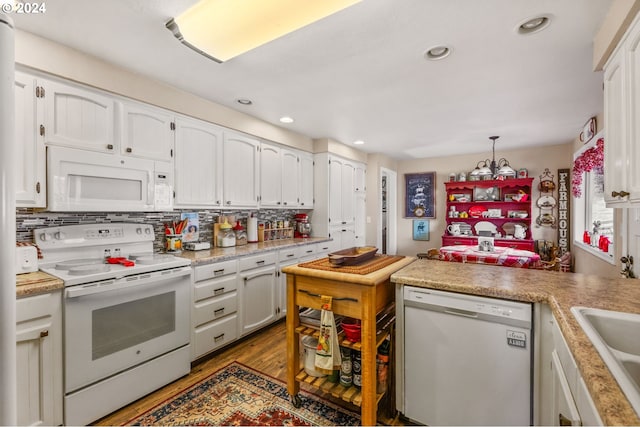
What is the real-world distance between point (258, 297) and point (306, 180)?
6.10 ft

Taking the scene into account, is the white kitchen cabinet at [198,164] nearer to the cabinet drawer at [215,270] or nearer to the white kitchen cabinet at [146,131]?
the white kitchen cabinet at [146,131]

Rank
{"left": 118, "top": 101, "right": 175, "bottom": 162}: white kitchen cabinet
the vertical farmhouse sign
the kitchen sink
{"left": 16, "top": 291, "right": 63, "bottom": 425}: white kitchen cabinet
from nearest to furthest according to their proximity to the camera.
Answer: the kitchen sink → {"left": 16, "top": 291, "right": 63, "bottom": 425}: white kitchen cabinet → {"left": 118, "top": 101, "right": 175, "bottom": 162}: white kitchen cabinet → the vertical farmhouse sign

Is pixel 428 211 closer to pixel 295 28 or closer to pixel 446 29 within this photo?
pixel 446 29

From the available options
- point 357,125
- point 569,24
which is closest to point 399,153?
point 357,125

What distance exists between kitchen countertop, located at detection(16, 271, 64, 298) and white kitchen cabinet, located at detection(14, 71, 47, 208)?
1.47ft

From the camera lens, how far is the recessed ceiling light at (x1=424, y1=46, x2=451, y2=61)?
1.91 m

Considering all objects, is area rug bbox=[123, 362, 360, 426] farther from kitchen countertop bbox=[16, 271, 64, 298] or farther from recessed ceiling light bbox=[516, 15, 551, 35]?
recessed ceiling light bbox=[516, 15, 551, 35]

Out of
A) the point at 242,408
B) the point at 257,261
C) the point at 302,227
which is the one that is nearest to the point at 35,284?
the point at 242,408

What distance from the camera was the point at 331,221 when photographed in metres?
4.32

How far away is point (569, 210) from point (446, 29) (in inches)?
174

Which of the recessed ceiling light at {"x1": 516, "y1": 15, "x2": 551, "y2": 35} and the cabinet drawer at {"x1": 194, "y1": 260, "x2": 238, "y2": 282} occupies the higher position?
the recessed ceiling light at {"x1": 516, "y1": 15, "x2": 551, "y2": 35}

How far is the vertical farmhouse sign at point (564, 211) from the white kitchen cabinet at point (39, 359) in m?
5.98

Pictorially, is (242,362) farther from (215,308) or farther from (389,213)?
(389,213)

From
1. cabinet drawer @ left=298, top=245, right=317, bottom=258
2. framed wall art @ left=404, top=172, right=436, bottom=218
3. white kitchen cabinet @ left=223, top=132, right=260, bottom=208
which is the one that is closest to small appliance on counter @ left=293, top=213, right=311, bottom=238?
cabinet drawer @ left=298, top=245, right=317, bottom=258
